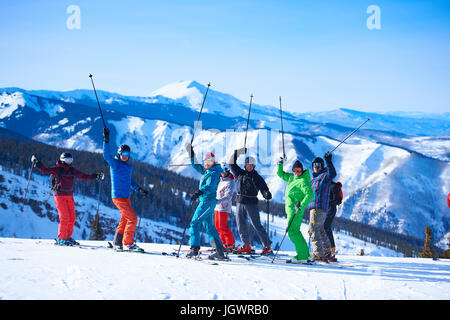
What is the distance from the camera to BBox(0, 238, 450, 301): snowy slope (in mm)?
5441

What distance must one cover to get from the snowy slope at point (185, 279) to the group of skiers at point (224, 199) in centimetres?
63

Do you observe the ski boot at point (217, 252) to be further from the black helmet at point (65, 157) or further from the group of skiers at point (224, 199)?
the black helmet at point (65, 157)

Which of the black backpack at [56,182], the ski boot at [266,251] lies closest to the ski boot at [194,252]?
the ski boot at [266,251]

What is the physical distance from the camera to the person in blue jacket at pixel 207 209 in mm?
8609

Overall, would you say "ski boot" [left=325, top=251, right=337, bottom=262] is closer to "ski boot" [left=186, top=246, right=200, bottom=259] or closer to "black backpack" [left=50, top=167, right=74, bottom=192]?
"ski boot" [left=186, top=246, right=200, bottom=259]

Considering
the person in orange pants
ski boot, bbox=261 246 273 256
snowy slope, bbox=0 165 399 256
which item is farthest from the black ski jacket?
snowy slope, bbox=0 165 399 256

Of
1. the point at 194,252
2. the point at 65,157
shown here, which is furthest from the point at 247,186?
the point at 65,157

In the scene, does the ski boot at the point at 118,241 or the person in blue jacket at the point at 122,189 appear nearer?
the person in blue jacket at the point at 122,189

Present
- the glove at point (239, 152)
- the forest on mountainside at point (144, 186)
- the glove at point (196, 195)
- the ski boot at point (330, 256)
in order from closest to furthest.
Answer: the glove at point (196, 195) → the ski boot at point (330, 256) → the glove at point (239, 152) → the forest on mountainside at point (144, 186)

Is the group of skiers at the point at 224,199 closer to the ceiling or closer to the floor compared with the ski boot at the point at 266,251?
closer to the ceiling

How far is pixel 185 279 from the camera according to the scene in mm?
6453
